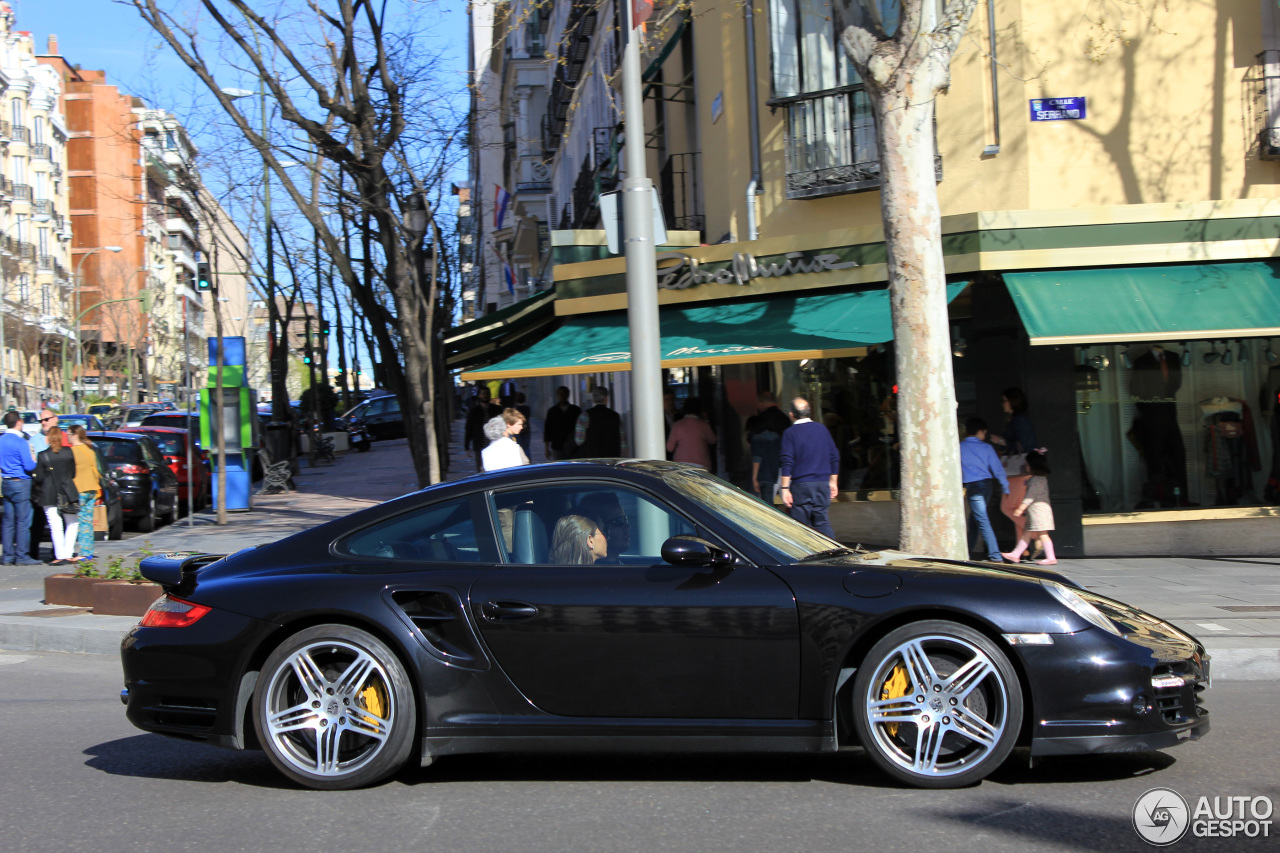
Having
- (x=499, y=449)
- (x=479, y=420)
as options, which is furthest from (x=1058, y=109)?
(x=479, y=420)

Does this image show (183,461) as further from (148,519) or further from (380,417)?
(380,417)

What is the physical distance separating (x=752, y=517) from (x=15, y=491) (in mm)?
12806

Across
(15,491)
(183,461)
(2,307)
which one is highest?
(2,307)

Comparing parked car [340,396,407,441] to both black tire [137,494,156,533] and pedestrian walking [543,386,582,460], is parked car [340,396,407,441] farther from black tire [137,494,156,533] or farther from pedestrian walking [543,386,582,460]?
pedestrian walking [543,386,582,460]

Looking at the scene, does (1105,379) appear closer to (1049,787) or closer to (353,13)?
(1049,787)

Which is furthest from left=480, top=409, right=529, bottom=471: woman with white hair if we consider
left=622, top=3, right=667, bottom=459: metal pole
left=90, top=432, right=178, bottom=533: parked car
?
left=90, top=432, right=178, bottom=533: parked car

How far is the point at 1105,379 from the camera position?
43.5ft

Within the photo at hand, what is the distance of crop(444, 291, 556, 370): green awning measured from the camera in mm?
16828

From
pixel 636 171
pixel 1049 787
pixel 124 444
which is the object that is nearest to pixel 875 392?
pixel 636 171

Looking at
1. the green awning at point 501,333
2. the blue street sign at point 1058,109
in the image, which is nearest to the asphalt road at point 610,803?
the blue street sign at point 1058,109

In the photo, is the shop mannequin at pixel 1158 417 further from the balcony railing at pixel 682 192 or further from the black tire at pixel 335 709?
the black tire at pixel 335 709

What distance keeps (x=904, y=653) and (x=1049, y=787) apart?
785mm

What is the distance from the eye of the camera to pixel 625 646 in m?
4.87

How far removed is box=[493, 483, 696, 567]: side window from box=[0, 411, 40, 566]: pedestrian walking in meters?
12.1
